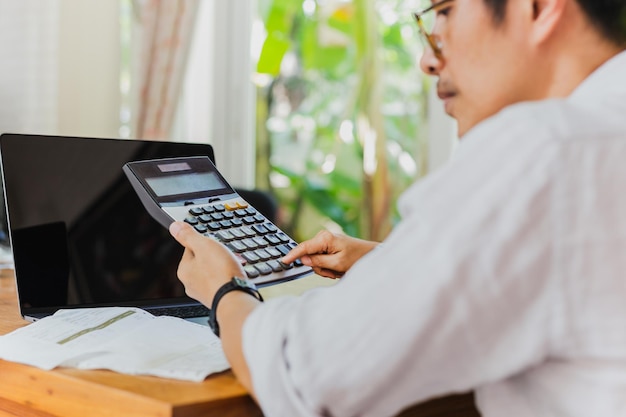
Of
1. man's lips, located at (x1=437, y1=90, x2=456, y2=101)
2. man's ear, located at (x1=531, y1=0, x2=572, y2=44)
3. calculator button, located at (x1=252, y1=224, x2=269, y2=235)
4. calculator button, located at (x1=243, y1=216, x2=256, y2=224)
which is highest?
man's ear, located at (x1=531, y1=0, x2=572, y2=44)

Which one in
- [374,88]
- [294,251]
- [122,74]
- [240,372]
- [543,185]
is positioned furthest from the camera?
[374,88]

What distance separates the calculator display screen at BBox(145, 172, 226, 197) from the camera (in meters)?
1.22

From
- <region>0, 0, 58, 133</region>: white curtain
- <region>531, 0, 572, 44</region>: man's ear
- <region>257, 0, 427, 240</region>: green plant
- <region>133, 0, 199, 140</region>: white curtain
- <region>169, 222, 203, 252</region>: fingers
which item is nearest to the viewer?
<region>531, 0, 572, 44</region>: man's ear

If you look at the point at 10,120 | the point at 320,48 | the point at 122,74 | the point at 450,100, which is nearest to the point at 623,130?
the point at 450,100

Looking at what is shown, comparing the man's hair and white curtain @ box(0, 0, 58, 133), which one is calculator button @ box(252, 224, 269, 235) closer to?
the man's hair

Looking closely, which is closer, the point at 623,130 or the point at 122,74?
the point at 623,130

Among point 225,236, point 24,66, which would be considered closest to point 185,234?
point 225,236

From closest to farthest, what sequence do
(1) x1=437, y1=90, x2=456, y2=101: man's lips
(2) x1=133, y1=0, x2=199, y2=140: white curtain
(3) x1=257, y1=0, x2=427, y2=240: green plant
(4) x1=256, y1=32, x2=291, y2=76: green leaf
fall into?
(1) x1=437, y1=90, x2=456, y2=101: man's lips < (2) x1=133, y1=0, x2=199, y2=140: white curtain < (3) x1=257, y1=0, x2=427, y2=240: green plant < (4) x1=256, y1=32, x2=291, y2=76: green leaf

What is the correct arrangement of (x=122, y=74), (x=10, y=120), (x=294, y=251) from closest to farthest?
(x=294, y=251), (x=10, y=120), (x=122, y=74)

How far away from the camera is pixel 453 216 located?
2.21 feet

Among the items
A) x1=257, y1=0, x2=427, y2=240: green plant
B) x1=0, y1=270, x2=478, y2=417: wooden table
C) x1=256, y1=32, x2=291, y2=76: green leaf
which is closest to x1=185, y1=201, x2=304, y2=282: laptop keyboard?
x1=0, y1=270, x2=478, y2=417: wooden table

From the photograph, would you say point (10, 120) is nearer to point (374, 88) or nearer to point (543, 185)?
point (374, 88)

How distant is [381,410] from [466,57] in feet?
1.20

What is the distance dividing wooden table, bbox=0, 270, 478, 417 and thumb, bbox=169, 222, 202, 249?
199 millimetres
